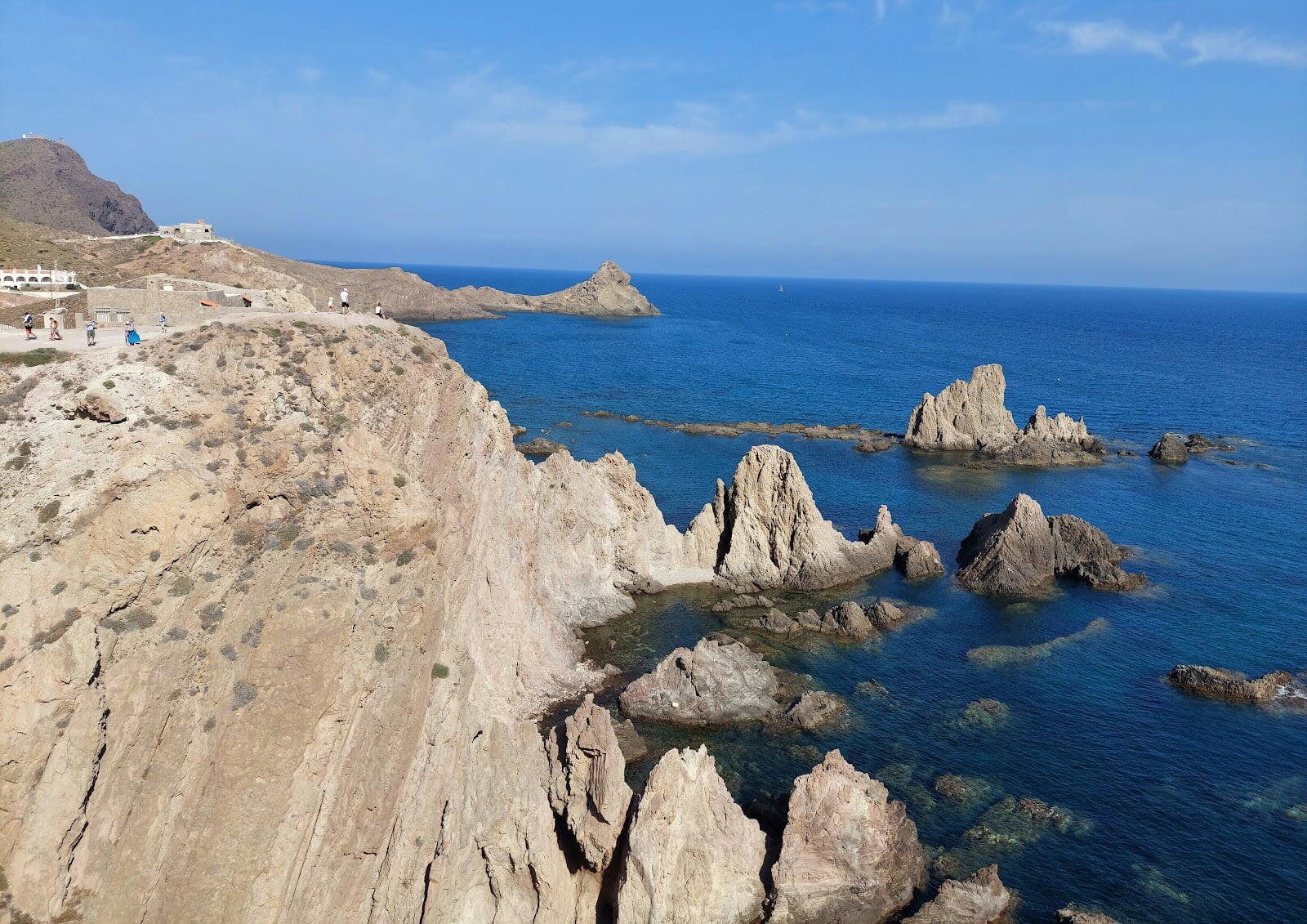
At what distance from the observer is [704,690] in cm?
3862

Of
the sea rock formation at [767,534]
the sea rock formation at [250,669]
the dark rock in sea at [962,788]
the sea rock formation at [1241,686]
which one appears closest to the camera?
the sea rock formation at [250,669]

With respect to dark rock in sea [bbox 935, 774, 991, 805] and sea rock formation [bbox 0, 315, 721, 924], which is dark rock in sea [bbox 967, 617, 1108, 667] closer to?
dark rock in sea [bbox 935, 774, 991, 805]

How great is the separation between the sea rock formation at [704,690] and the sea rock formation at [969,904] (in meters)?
12.5

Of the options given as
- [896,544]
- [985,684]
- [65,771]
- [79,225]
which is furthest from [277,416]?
[79,225]

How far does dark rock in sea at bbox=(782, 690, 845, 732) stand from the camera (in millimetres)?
37688

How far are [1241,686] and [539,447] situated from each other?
191 feet

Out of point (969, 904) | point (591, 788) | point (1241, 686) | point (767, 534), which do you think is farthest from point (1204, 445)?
point (591, 788)

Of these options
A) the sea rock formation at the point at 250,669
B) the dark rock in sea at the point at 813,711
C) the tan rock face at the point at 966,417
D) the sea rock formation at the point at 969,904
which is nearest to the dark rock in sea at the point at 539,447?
the tan rock face at the point at 966,417

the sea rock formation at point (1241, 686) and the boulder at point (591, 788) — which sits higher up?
the boulder at point (591, 788)

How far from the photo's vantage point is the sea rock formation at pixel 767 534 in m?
52.9

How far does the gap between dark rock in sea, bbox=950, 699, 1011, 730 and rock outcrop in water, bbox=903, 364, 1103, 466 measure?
2187 inches

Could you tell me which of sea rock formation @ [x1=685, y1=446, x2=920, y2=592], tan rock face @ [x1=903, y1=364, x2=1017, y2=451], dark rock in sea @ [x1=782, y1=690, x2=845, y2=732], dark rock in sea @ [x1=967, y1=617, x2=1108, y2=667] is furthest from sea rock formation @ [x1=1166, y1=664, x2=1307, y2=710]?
tan rock face @ [x1=903, y1=364, x2=1017, y2=451]

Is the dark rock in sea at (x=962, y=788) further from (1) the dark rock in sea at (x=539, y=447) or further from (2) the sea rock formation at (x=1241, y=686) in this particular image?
(1) the dark rock in sea at (x=539, y=447)

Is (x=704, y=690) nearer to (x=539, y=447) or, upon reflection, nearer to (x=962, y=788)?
(x=962, y=788)
